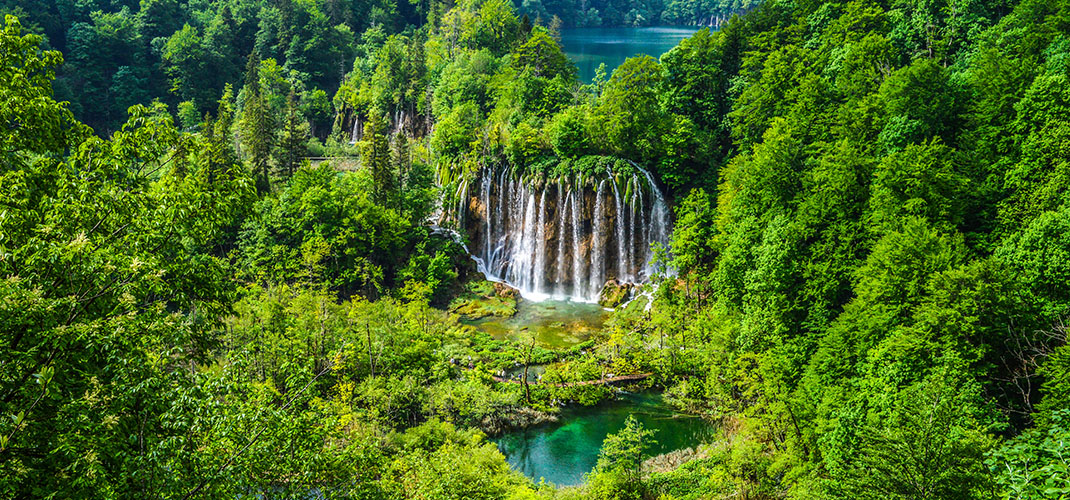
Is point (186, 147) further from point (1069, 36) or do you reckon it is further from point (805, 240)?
point (1069, 36)

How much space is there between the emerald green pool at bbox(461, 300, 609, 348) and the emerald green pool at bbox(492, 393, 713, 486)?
7253mm

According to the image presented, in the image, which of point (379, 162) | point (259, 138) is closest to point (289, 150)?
point (259, 138)

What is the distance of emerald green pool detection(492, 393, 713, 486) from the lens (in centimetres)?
2794

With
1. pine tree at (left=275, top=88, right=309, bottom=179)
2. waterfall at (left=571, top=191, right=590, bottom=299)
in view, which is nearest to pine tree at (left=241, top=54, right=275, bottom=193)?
pine tree at (left=275, top=88, right=309, bottom=179)

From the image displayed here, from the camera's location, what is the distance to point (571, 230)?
4759 centimetres

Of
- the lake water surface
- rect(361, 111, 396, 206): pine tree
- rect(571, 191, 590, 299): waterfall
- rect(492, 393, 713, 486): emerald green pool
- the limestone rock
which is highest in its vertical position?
the lake water surface

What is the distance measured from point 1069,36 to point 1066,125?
6.81 m

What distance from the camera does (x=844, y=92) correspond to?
1372 inches

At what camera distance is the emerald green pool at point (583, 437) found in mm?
27938

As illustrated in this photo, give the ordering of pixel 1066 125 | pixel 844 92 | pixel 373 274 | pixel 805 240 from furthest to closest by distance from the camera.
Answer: pixel 373 274, pixel 844 92, pixel 805 240, pixel 1066 125

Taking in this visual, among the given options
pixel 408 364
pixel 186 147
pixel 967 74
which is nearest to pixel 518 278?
pixel 408 364

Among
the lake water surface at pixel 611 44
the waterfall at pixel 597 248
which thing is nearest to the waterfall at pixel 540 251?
the waterfall at pixel 597 248

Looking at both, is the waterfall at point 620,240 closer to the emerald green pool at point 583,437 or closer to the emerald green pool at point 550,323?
the emerald green pool at point 550,323

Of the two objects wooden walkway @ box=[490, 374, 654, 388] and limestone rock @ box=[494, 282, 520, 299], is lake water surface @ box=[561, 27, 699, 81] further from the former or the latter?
wooden walkway @ box=[490, 374, 654, 388]
